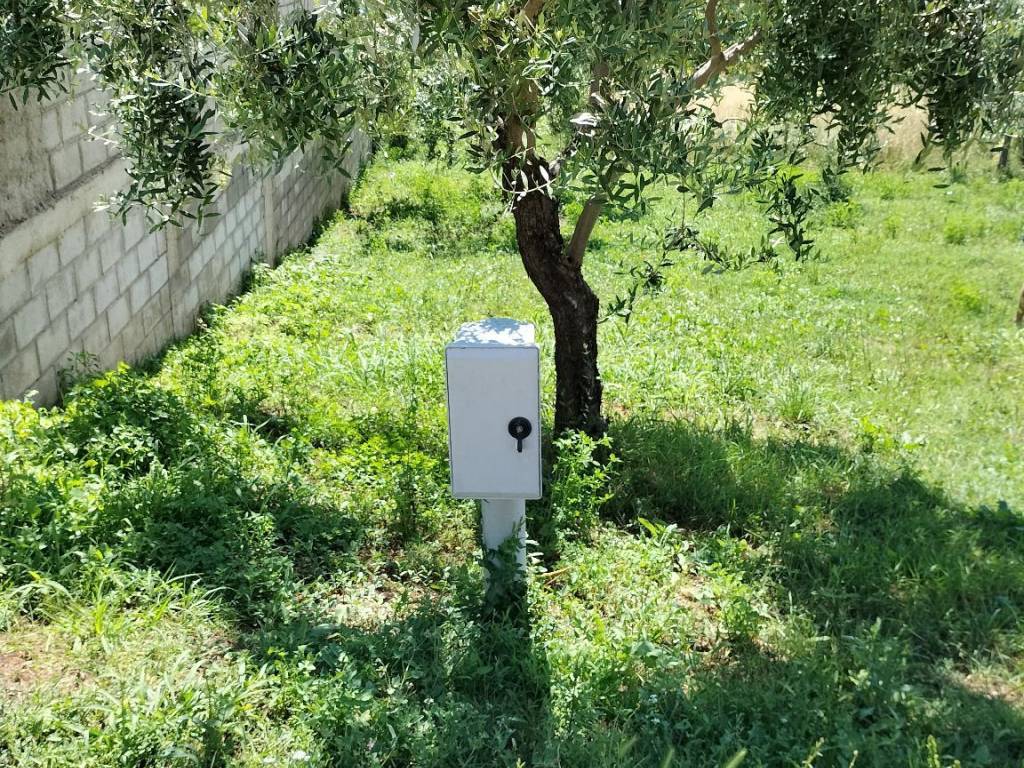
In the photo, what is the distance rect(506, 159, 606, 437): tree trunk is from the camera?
5.25 m

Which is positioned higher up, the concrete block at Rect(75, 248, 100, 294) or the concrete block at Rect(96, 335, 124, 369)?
the concrete block at Rect(75, 248, 100, 294)

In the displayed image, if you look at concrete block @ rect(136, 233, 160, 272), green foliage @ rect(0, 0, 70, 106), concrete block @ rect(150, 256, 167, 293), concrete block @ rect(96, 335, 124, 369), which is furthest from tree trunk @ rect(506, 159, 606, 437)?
concrete block @ rect(150, 256, 167, 293)

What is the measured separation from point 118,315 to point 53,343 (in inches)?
35.6

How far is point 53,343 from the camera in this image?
5.33m

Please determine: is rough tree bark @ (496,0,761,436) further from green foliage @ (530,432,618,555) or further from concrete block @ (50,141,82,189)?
concrete block @ (50,141,82,189)

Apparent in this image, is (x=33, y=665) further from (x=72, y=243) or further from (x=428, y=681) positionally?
(x=72, y=243)

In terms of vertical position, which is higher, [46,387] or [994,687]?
[46,387]

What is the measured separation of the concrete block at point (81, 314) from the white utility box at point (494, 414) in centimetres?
286

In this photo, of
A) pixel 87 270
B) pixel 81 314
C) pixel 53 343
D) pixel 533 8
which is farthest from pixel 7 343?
pixel 533 8

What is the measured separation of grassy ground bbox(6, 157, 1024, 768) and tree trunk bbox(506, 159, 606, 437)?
1.19 feet

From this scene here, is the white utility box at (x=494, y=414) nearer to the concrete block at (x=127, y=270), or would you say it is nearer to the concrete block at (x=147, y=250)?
the concrete block at (x=127, y=270)

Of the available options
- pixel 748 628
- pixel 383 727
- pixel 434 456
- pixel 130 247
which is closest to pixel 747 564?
pixel 748 628

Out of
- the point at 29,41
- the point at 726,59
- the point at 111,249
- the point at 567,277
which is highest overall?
the point at 29,41

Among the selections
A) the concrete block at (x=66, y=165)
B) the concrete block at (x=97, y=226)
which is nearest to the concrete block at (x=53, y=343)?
the concrete block at (x=97, y=226)
